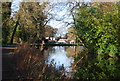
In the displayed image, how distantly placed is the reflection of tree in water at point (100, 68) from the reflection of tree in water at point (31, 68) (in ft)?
2.49

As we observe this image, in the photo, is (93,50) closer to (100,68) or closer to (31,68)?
(100,68)

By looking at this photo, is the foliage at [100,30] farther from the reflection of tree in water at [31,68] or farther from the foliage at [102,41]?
the reflection of tree in water at [31,68]

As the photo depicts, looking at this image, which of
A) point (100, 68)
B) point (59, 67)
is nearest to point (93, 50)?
point (100, 68)

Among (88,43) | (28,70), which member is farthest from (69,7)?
(28,70)

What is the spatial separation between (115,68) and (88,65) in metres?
0.79

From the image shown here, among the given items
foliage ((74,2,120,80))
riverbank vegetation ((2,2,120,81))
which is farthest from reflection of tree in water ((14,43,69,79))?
foliage ((74,2,120,80))

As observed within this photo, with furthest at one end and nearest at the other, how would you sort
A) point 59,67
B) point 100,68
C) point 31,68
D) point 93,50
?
point 93,50 → point 100,68 → point 31,68 → point 59,67

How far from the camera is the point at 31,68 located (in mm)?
2221

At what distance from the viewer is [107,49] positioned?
315 centimetres

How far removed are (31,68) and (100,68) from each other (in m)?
1.59

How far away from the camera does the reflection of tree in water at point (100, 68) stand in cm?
278

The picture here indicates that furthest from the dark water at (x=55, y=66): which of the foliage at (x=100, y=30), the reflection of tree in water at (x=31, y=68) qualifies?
the foliage at (x=100, y=30)

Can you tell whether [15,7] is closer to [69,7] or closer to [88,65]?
[69,7]

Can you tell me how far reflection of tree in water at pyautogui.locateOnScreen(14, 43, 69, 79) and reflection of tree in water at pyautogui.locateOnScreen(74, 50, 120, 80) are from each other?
760 millimetres
